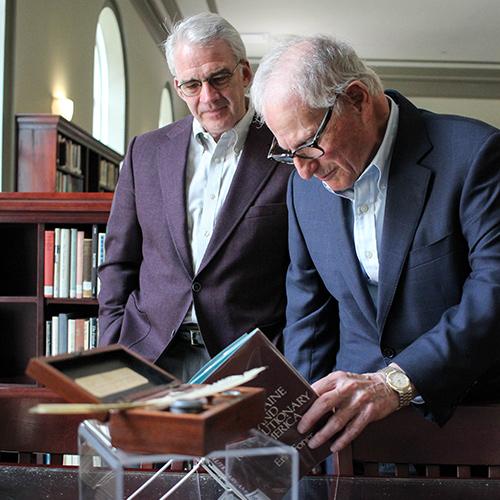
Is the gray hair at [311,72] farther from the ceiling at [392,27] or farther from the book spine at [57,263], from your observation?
the ceiling at [392,27]

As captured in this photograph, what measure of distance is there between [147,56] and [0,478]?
9780 millimetres

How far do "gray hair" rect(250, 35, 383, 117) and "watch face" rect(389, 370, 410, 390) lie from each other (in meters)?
0.55

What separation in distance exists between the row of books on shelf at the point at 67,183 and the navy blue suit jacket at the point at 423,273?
4.63m

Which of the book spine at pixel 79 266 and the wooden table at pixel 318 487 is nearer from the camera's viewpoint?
the wooden table at pixel 318 487

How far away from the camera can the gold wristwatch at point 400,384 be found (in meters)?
1.54

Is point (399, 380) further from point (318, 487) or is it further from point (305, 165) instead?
point (305, 165)

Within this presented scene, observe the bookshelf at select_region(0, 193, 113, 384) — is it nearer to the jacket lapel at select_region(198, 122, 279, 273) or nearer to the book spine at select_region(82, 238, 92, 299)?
the book spine at select_region(82, 238, 92, 299)

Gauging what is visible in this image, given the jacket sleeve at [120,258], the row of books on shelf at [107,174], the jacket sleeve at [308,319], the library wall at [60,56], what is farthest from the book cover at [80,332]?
the row of books on shelf at [107,174]

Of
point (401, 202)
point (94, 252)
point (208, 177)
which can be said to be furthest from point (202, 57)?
point (94, 252)

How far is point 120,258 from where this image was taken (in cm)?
229

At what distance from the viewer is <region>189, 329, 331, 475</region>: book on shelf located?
1.18m

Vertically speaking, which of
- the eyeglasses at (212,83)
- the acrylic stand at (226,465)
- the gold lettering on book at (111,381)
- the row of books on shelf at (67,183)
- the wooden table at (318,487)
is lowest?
the wooden table at (318,487)

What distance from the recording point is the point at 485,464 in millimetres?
1575

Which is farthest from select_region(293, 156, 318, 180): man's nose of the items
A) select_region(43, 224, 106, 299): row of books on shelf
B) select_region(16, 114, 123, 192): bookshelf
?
select_region(16, 114, 123, 192): bookshelf
